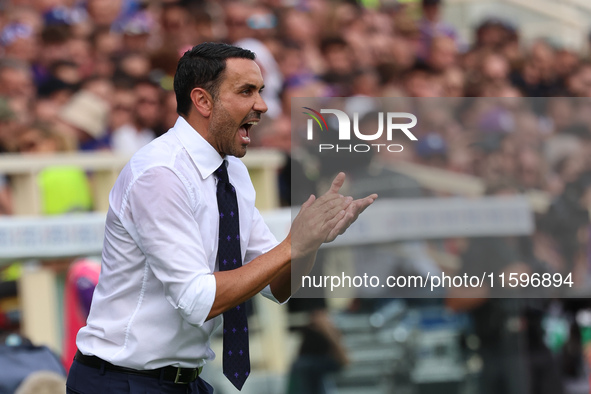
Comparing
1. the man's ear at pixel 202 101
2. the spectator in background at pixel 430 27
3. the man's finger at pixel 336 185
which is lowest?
the man's finger at pixel 336 185

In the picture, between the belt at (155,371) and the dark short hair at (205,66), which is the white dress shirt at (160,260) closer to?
the belt at (155,371)

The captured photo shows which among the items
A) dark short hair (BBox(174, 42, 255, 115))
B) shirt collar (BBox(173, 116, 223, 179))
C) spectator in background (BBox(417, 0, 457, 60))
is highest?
spectator in background (BBox(417, 0, 457, 60))

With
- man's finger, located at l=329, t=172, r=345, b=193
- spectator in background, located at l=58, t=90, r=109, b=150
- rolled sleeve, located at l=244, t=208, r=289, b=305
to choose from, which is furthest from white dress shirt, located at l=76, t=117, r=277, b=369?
spectator in background, located at l=58, t=90, r=109, b=150

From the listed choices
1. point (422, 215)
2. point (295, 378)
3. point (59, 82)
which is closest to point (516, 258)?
point (422, 215)

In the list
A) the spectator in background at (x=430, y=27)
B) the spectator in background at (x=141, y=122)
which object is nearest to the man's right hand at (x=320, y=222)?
the spectator in background at (x=141, y=122)

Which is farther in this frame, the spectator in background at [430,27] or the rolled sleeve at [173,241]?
the spectator in background at [430,27]

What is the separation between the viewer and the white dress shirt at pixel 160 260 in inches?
103

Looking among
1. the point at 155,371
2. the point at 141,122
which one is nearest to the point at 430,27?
the point at 141,122

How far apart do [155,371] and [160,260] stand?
0.40 meters

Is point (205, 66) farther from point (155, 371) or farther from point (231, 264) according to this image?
point (155, 371)

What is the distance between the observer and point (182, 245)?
103 inches

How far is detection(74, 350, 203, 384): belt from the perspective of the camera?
2812mm

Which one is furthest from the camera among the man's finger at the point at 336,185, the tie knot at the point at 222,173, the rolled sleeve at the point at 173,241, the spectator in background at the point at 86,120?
the spectator in background at the point at 86,120

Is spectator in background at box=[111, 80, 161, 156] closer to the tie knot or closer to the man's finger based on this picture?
the tie knot
